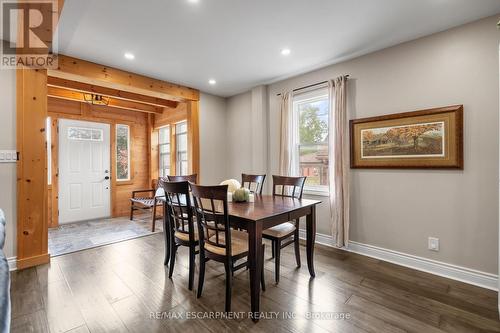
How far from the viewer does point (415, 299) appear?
204cm

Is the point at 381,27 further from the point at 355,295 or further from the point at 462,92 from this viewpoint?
the point at 355,295

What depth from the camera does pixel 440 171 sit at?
249 cm

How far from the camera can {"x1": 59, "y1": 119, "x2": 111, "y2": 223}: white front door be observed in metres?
4.64

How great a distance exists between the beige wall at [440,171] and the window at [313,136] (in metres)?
0.45

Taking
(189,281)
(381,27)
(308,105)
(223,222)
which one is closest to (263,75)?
(308,105)

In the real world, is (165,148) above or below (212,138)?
below

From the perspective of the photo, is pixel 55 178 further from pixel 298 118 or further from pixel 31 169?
pixel 298 118

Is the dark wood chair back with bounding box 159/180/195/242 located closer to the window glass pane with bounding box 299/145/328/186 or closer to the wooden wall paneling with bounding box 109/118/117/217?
the window glass pane with bounding box 299/145/328/186

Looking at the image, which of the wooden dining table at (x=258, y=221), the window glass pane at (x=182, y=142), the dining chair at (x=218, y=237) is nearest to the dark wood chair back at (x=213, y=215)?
the dining chair at (x=218, y=237)

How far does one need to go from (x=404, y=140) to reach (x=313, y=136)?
3.97ft

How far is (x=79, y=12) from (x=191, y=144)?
8.02ft

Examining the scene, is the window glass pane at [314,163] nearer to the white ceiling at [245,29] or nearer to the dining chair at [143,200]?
the white ceiling at [245,29]

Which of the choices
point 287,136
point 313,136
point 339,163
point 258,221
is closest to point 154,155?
point 287,136

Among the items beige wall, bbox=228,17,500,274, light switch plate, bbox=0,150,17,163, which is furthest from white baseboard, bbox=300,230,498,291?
light switch plate, bbox=0,150,17,163
